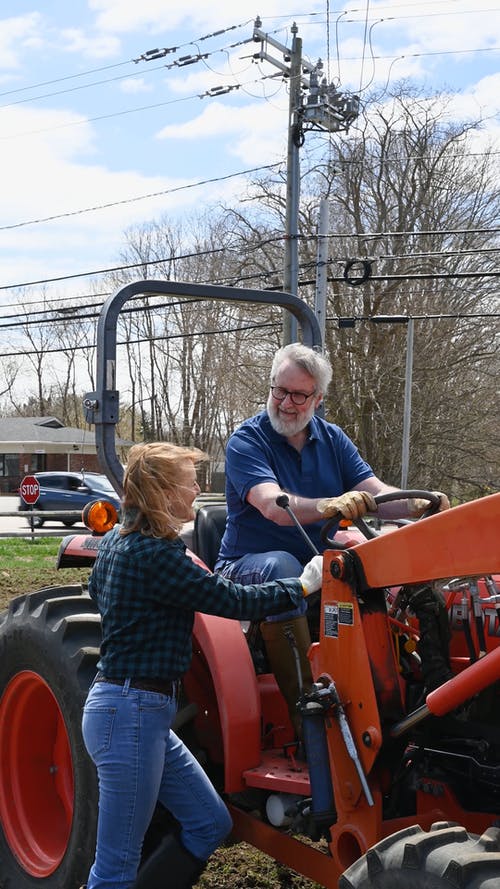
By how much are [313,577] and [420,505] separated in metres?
0.64

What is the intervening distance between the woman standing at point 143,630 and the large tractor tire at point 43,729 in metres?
0.56

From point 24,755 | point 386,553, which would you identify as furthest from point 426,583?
point 24,755

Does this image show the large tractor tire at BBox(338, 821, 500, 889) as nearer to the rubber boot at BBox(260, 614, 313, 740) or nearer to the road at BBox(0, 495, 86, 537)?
the rubber boot at BBox(260, 614, 313, 740)

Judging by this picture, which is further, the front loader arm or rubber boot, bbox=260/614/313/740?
rubber boot, bbox=260/614/313/740

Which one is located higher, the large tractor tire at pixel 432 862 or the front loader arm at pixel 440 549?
the front loader arm at pixel 440 549

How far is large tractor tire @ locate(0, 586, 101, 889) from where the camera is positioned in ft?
11.7

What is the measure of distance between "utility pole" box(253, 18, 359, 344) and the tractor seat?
15850 mm

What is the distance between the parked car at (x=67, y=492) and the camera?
27141 millimetres

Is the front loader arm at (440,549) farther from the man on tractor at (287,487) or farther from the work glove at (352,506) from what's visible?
the man on tractor at (287,487)

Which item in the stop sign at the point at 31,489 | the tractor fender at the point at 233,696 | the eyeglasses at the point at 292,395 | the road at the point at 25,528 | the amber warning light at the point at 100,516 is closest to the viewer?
the tractor fender at the point at 233,696

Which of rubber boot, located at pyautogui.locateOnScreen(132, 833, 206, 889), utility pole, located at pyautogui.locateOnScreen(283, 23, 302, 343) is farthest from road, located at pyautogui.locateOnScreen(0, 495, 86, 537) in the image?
rubber boot, located at pyautogui.locateOnScreen(132, 833, 206, 889)

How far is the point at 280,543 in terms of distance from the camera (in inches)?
150

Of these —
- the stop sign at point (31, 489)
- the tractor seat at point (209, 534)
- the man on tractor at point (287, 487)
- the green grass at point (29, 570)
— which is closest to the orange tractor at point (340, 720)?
the man on tractor at point (287, 487)

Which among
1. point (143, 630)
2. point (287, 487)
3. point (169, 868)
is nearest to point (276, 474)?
point (287, 487)
